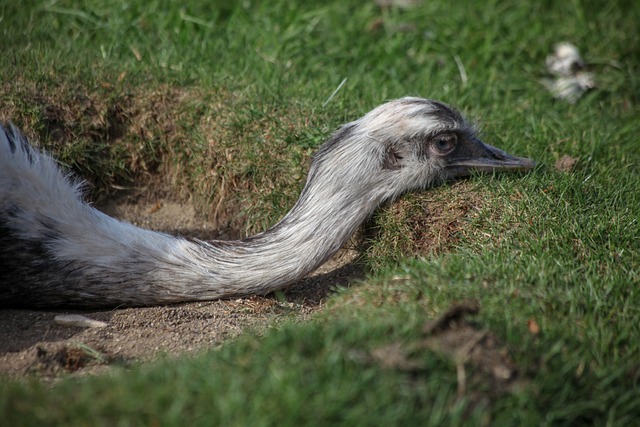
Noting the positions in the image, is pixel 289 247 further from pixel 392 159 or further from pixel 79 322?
pixel 79 322

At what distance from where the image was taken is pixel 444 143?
436 centimetres

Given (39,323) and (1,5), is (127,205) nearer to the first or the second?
(39,323)

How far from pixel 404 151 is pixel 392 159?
0.08 m

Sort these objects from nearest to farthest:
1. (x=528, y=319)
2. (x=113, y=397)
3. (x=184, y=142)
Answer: (x=113, y=397) < (x=528, y=319) < (x=184, y=142)

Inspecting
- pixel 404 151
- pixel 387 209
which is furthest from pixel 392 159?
pixel 387 209

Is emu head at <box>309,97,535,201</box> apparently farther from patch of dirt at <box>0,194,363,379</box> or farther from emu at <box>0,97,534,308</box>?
patch of dirt at <box>0,194,363,379</box>

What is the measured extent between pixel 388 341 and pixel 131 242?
166 centimetres

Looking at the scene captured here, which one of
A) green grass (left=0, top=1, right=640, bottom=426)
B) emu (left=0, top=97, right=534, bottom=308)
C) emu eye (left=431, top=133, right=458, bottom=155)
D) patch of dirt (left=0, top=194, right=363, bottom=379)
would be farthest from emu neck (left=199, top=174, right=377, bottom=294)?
emu eye (left=431, top=133, right=458, bottom=155)

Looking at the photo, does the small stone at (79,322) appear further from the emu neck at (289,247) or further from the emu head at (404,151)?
the emu head at (404,151)

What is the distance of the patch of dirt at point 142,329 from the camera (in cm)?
337

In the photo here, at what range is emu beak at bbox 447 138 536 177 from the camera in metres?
4.40

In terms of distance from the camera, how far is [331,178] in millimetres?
4160

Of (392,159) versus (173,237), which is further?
(392,159)

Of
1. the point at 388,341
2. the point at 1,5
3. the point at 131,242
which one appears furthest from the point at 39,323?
the point at 1,5
